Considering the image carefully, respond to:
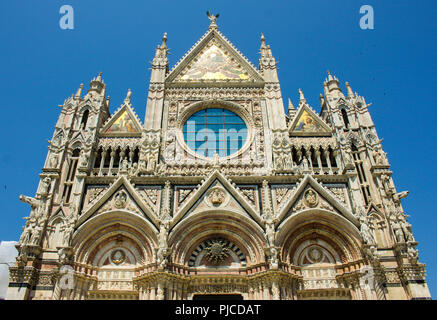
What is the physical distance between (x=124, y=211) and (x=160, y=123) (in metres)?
5.82

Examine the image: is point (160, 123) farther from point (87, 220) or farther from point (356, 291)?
point (356, 291)

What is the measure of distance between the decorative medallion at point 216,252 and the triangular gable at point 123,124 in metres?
7.63

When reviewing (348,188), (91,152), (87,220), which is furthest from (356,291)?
(91,152)

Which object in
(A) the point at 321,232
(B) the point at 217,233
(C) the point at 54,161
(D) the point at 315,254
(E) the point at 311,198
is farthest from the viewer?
(C) the point at 54,161

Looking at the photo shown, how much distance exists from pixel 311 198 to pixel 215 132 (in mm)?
6840

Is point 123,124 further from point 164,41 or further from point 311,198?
point 311,198

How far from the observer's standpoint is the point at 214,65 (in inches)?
903

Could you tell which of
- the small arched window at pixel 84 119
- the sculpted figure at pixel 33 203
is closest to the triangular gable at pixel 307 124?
the small arched window at pixel 84 119

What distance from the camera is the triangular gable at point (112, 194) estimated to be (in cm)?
1577

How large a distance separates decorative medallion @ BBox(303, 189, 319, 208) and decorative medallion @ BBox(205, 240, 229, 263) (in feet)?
14.5

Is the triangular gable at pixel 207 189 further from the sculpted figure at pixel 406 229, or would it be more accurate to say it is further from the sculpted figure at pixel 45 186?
the sculpted figure at pixel 45 186

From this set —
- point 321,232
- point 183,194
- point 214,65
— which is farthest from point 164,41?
point 321,232

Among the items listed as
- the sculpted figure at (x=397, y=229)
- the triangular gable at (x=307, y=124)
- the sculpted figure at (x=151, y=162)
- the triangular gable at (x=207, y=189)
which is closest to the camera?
the sculpted figure at (x=397, y=229)

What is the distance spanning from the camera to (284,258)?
15344 millimetres
